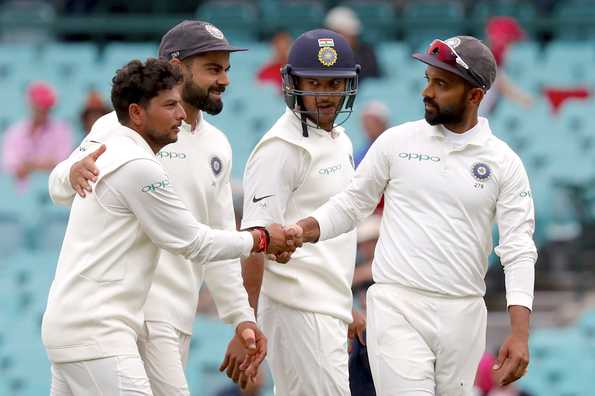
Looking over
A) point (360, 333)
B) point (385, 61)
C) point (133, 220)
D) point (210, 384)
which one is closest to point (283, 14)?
point (385, 61)

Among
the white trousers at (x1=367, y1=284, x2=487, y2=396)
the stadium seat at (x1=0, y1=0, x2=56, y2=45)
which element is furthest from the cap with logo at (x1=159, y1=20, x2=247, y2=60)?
the stadium seat at (x1=0, y1=0, x2=56, y2=45)

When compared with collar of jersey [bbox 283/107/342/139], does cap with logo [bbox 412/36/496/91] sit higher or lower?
higher

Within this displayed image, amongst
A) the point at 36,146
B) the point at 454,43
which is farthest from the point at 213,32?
the point at 36,146

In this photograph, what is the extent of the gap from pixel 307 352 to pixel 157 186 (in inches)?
46.8

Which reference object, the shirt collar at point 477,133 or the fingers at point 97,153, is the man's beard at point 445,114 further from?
the fingers at point 97,153

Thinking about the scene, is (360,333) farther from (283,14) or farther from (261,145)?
(283,14)

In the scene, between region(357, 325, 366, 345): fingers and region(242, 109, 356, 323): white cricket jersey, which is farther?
region(357, 325, 366, 345): fingers

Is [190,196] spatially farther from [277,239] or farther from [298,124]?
[298,124]

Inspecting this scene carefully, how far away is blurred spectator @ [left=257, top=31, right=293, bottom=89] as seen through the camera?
13.0m

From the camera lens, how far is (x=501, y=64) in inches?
521

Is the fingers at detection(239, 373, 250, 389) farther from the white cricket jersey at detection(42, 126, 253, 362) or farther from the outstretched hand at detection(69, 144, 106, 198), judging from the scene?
the outstretched hand at detection(69, 144, 106, 198)

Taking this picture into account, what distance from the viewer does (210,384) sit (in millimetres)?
9711

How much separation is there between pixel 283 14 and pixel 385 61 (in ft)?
4.27

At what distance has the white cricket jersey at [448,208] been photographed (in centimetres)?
625
